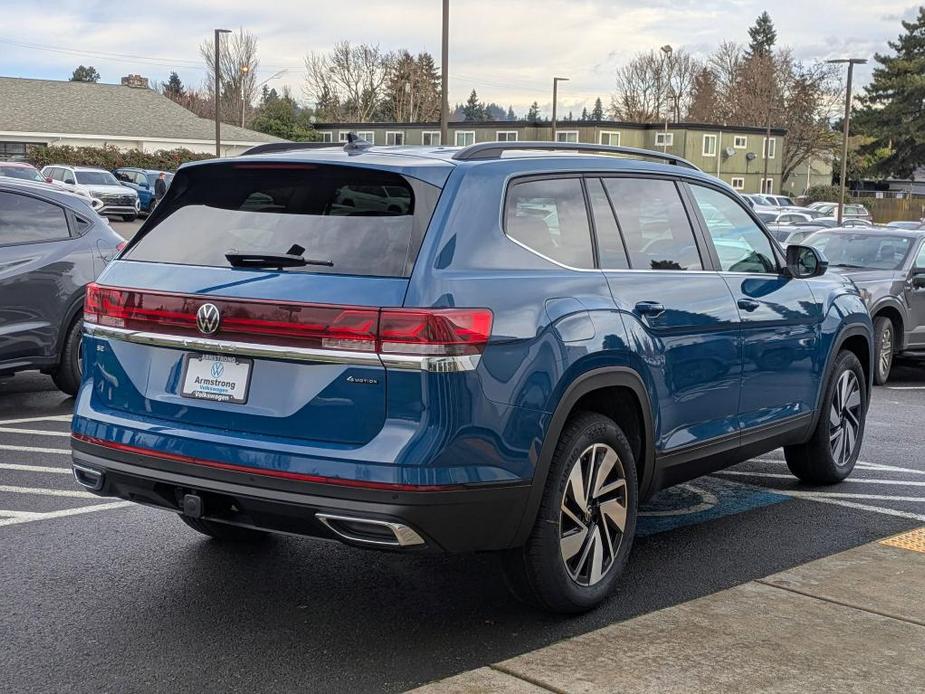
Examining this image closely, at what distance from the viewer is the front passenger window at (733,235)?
589 cm

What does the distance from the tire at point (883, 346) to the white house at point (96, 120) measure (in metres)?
51.9

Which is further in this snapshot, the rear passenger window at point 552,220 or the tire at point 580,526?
the rear passenger window at point 552,220

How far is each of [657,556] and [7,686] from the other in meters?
3.00

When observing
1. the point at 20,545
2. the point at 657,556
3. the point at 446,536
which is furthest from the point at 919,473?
the point at 20,545

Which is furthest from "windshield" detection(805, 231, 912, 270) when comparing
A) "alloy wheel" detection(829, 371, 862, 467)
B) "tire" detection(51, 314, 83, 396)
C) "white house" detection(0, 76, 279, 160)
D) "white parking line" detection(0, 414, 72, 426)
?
"white house" detection(0, 76, 279, 160)

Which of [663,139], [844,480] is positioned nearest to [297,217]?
[844,480]

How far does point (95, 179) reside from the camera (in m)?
40.6

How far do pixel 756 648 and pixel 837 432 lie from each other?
3.09 m

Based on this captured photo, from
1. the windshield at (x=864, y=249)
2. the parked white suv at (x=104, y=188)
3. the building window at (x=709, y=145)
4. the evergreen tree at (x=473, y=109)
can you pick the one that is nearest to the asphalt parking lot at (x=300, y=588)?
the windshield at (x=864, y=249)

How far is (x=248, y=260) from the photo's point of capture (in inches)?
171

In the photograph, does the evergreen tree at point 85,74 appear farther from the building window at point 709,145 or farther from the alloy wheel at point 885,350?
the alloy wheel at point 885,350

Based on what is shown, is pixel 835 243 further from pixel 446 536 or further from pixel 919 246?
pixel 446 536

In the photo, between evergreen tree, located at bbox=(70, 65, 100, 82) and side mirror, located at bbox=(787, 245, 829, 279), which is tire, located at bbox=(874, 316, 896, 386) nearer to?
side mirror, located at bbox=(787, 245, 829, 279)

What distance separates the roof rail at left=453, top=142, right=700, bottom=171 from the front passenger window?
0.22 metres
